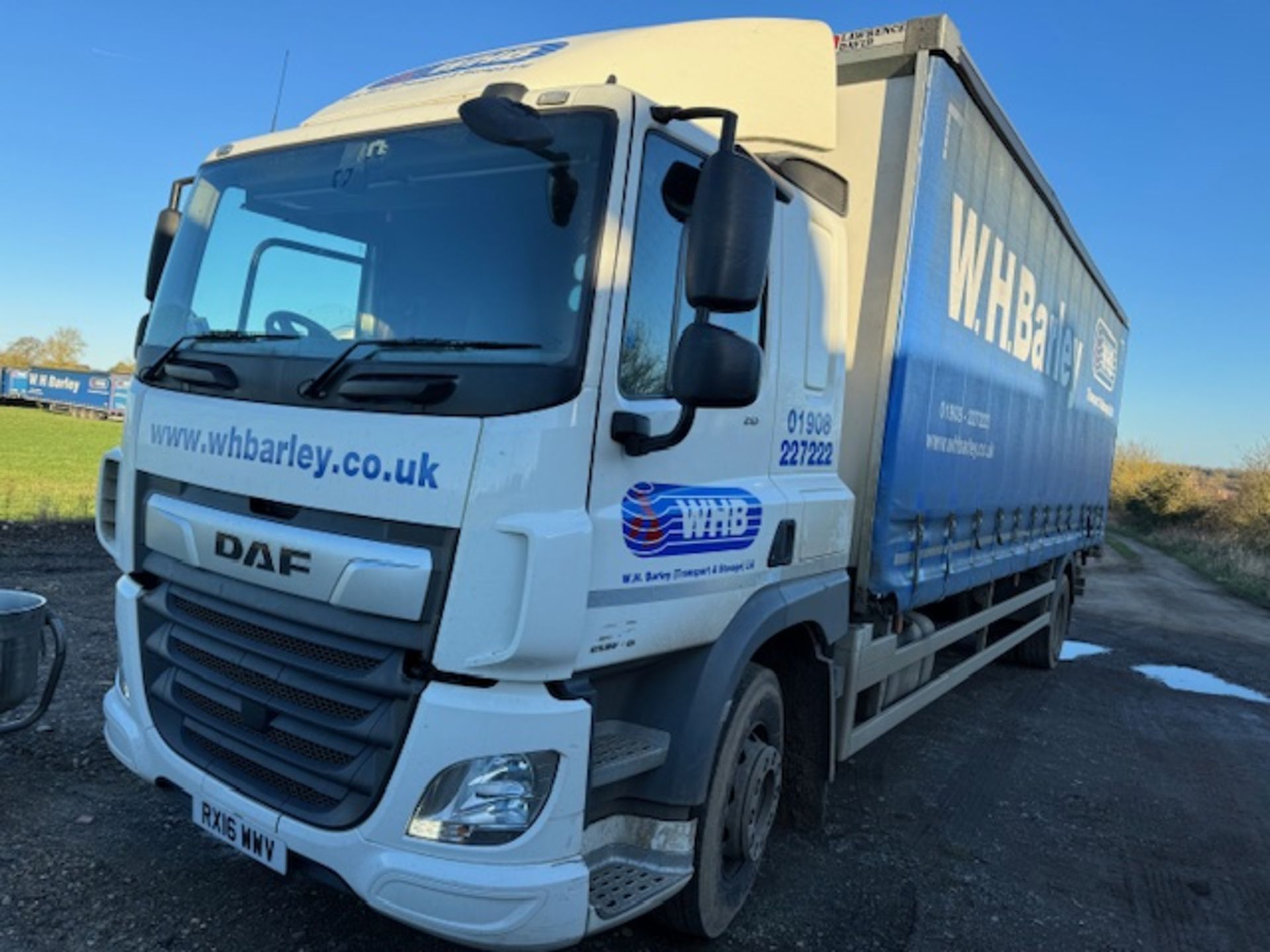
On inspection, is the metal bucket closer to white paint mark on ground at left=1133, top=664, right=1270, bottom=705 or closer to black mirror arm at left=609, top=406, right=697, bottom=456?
black mirror arm at left=609, top=406, right=697, bottom=456

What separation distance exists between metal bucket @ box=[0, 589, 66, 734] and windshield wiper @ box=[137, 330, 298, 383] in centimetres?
141

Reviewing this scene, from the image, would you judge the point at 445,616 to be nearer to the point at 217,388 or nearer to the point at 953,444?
the point at 217,388

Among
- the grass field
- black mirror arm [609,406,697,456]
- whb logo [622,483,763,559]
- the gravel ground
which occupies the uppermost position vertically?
black mirror arm [609,406,697,456]

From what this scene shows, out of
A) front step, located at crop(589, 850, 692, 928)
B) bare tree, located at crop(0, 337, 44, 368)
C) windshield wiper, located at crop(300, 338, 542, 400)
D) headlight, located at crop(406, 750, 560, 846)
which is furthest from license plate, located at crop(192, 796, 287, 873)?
bare tree, located at crop(0, 337, 44, 368)

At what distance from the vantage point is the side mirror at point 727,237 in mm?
2191

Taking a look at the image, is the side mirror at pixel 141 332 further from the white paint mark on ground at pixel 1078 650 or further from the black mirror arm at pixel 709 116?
the white paint mark on ground at pixel 1078 650

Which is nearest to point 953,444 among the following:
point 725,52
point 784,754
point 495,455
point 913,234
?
point 913,234

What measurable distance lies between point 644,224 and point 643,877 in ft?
6.11

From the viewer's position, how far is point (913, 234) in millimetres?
3854

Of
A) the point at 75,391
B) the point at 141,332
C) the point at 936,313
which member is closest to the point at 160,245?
the point at 141,332

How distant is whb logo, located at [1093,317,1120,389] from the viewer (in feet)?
29.8

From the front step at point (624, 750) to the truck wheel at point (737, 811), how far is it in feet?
1.09

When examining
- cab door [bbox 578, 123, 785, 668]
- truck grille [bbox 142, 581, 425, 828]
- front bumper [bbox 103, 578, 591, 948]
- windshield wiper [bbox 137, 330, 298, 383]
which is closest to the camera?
front bumper [bbox 103, 578, 591, 948]

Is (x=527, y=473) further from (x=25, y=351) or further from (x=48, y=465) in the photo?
(x=25, y=351)
